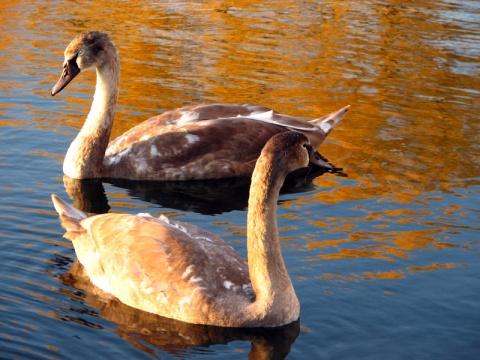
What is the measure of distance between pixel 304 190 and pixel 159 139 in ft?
6.46

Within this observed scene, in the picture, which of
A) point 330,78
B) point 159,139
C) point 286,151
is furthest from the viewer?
point 330,78

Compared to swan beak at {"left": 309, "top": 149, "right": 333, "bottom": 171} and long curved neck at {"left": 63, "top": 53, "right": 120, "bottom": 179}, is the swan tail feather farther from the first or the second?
swan beak at {"left": 309, "top": 149, "right": 333, "bottom": 171}

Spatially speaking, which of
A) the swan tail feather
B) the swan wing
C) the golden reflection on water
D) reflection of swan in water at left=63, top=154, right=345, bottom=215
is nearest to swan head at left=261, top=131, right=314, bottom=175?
the swan wing

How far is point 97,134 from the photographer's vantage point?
41.4ft

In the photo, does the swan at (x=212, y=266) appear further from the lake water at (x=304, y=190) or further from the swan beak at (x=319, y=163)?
the swan beak at (x=319, y=163)

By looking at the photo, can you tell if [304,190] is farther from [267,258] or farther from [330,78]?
[330,78]

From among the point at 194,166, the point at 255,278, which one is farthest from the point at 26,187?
the point at 255,278

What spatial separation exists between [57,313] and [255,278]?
1665 millimetres

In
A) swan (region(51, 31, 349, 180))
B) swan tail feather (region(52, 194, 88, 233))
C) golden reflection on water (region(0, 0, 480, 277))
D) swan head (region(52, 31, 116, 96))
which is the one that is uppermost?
swan head (region(52, 31, 116, 96))

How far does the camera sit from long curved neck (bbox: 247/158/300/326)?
816 cm

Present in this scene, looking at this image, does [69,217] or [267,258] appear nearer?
[267,258]

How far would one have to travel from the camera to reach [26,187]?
37.7 ft

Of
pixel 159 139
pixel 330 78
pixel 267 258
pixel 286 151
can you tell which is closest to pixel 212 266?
pixel 267 258

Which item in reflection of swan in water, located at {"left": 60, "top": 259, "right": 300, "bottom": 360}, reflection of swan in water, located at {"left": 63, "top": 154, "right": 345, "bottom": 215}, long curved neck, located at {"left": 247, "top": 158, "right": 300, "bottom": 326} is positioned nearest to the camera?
reflection of swan in water, located at {"left": 60, "top": 259, "right": 300, "bottom": 360}
